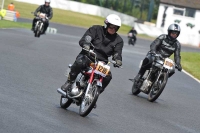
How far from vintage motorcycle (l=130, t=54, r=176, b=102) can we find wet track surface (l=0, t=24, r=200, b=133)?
0.21m

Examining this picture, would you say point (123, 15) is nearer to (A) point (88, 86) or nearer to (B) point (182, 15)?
(B) point (182, 15)

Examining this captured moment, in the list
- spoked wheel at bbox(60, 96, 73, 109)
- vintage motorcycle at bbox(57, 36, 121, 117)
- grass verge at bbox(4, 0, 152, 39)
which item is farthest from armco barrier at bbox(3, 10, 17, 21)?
vintage motorcycle at bbox(57, 36, 121, 117)

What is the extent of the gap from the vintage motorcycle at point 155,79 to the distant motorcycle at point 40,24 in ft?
55.7

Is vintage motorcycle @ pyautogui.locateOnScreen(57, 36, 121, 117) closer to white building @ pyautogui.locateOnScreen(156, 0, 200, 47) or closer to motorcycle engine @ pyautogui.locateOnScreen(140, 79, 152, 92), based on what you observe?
motorcycle engine @ pyautogui.locateOnScreen(140, 79, 152, 92)

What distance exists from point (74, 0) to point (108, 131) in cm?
8729

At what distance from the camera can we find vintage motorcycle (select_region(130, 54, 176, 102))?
1605cm

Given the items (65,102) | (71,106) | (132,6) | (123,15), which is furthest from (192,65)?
(132,6)

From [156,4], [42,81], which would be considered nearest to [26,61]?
[42,81]

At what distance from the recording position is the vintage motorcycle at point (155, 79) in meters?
16.0

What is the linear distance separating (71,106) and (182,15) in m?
85.9

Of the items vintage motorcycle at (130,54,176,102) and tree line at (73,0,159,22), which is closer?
vintage motorcycle at (130,54,176,102)

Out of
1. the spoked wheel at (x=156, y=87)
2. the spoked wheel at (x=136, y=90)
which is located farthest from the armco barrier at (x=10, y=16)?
the spoked wheel at (x=156, y=87)

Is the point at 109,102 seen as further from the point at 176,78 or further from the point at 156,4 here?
the point at 156,4

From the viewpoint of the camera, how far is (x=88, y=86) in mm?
11203
